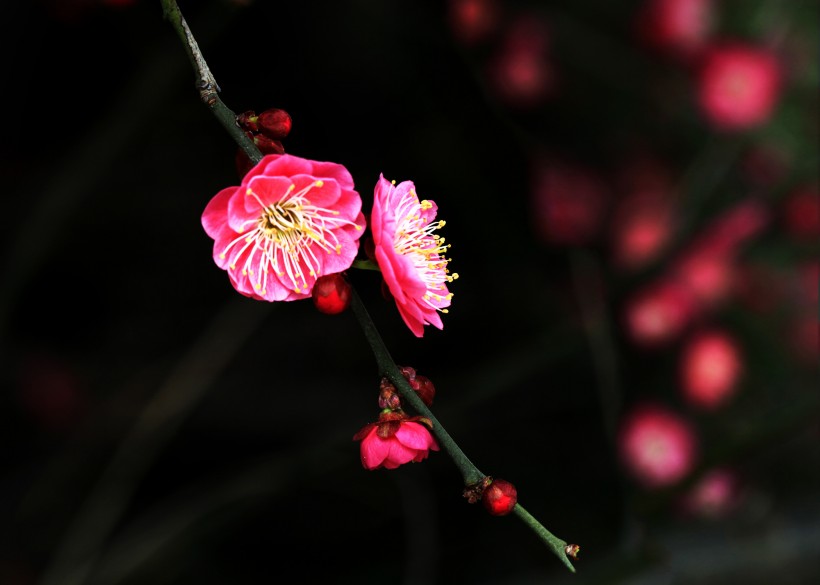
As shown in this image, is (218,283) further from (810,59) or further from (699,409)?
(810,59)

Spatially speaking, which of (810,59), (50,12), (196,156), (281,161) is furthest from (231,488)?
(810,59)

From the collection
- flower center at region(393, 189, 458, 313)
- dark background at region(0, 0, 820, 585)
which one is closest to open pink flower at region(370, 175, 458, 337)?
flower center at region(393, 189, 458, 313)

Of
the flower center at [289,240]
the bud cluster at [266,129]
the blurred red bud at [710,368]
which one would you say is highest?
the bud cluster at [266,129]

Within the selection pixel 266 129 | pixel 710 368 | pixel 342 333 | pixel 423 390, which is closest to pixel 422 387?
pixel 423 390

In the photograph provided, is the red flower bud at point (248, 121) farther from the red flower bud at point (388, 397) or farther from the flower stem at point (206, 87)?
the red flower bud at point (388, 397)

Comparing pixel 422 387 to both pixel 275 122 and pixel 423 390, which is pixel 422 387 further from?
pixel 275 122

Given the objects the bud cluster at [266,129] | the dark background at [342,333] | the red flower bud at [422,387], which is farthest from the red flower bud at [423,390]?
the dark background at [342,333]
